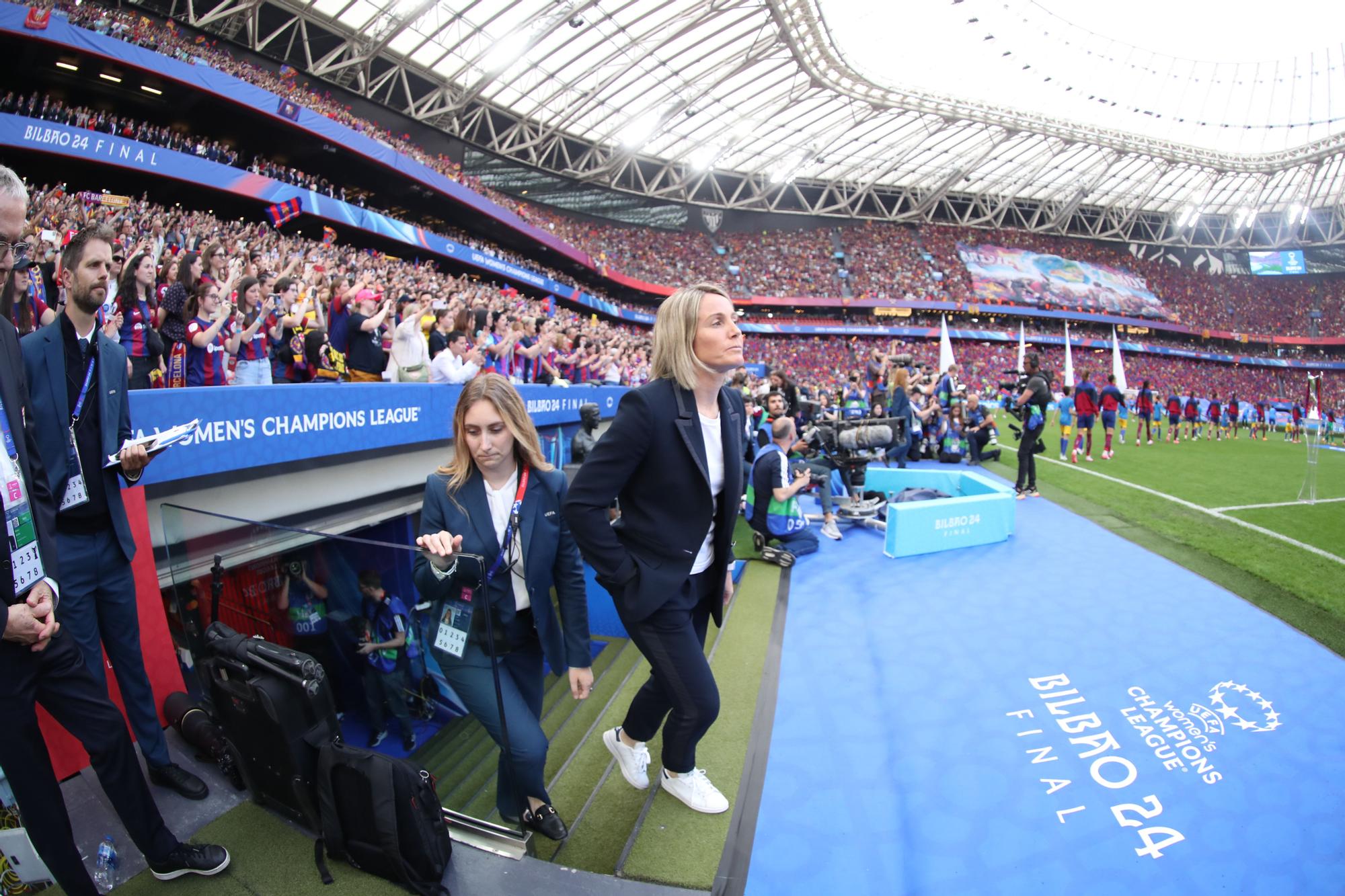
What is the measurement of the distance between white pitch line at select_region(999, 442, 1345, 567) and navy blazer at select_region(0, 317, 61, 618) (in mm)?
9247

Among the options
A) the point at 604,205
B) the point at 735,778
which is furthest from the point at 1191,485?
the point at 604,205

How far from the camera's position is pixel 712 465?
2424 millimetres

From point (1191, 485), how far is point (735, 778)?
1058cm

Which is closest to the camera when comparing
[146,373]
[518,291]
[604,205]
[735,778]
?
A: [735,778]

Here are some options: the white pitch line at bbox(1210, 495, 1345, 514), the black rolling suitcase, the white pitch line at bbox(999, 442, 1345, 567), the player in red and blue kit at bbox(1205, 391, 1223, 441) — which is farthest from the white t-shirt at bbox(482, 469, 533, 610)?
the player in red and blue kit at bbox(1205, 391, 1223, 441)

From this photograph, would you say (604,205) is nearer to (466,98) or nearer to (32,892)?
(466,98)

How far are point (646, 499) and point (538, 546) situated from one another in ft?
1.61

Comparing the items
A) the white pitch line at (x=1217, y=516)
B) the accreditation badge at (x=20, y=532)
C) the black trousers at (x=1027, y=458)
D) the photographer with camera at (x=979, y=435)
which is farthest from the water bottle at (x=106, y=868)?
the photographer with camera at (x=979, y=435)

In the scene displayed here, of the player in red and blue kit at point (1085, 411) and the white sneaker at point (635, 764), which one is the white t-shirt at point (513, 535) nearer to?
the white sneaker at point (635, 764)

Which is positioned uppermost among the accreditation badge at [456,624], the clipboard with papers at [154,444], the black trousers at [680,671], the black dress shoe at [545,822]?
the clipboard with papers at [154,444]

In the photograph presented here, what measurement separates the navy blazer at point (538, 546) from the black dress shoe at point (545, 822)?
1.72 feet

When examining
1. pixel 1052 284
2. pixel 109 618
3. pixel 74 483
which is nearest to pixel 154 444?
pixel 74 483

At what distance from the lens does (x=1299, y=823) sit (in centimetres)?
272

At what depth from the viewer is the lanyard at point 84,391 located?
2.21 m
